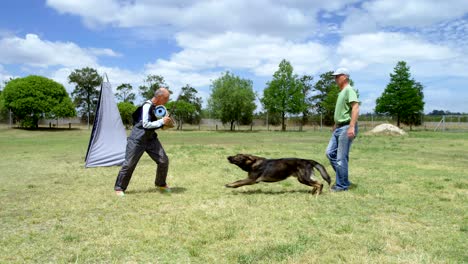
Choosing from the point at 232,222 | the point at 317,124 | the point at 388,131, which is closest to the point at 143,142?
the point at 232,222

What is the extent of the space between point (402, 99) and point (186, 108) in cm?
3247

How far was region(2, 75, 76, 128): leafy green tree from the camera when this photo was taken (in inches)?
1924

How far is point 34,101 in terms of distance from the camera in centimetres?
4888

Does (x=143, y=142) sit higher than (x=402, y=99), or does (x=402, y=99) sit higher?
(x=402, y=99)

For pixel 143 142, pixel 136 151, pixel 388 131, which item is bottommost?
pixel 388 131

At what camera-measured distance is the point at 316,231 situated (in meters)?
4.73

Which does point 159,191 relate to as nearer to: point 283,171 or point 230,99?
point 283,171

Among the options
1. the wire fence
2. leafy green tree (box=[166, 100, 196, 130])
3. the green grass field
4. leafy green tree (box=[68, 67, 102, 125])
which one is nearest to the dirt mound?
the wire fence

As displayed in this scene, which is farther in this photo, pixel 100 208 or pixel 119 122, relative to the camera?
pixel 119 122

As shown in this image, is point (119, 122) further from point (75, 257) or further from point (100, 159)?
point (75, 257)

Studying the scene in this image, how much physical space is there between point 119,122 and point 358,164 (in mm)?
7682

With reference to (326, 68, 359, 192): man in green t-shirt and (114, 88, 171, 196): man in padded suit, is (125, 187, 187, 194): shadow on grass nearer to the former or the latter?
(114, 88, 171, 196): man in padded suit

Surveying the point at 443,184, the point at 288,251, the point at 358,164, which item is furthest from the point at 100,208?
the point at 358,164

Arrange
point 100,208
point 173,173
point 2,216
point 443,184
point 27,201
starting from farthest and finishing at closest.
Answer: point 173,173 → point 443,184 → point 27,201 → point 100,208 → point 2,216
